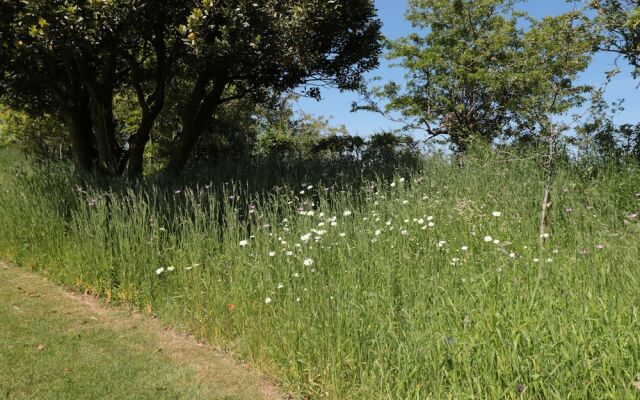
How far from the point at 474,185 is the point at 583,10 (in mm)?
4011

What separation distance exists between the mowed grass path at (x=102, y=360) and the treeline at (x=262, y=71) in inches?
124

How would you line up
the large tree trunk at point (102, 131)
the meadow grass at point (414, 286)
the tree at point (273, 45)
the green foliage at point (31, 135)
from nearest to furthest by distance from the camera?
the meadow grass at point (414, 286)
the tree at point (273, 45)
the large tree trunk at point (102, 131)
the green foliage at point (31, 135)

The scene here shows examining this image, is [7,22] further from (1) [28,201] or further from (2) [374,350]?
(2) [374,350]

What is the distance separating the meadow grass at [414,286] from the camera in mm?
2904

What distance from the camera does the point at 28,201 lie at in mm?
8234

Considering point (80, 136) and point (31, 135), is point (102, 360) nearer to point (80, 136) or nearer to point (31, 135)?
point (80, 136)

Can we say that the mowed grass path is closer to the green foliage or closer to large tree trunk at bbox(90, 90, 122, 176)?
large tree trunk at bbox(90, 90, 122, 176)

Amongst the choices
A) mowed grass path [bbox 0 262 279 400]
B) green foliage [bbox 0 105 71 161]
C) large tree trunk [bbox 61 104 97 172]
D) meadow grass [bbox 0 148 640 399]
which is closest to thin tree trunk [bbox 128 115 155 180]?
large tree trunk [bbox 61 104 97 172]

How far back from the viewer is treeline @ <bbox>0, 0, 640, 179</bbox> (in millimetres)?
6457

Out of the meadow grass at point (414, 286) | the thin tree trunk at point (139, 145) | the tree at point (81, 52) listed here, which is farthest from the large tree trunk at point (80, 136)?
the meadow grass at point (414, 286)

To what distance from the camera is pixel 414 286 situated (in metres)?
3.77

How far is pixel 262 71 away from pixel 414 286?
7473 millimetres

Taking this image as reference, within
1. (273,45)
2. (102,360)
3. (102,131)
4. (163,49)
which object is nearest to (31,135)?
(102,131)

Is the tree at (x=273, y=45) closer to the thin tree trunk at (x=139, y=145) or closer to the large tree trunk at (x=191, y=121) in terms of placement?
the large tree trunk at (x=191, y=121)
